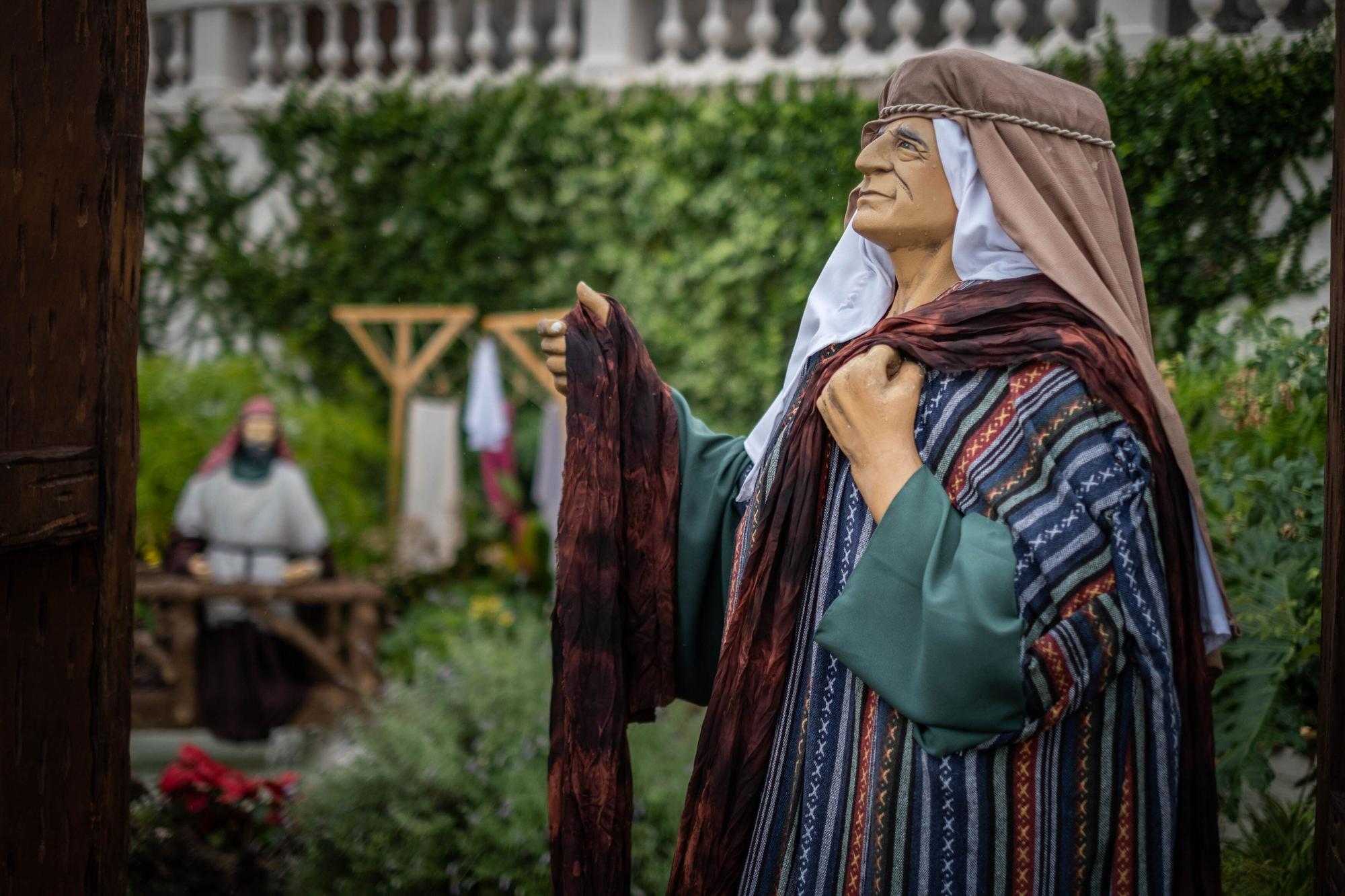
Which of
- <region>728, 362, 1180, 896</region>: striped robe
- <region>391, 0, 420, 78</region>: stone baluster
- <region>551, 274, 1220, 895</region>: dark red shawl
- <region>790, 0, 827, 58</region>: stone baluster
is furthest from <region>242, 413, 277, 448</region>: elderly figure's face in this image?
<region>728, 362, 1180, 896</region>: striped robe

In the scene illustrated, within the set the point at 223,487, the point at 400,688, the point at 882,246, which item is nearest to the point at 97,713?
the point at 882,246

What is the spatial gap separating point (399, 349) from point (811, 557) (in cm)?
634

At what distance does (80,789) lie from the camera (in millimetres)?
1828

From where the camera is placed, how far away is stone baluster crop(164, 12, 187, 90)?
343 inches

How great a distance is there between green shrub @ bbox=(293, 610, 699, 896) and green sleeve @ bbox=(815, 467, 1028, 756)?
168 cm

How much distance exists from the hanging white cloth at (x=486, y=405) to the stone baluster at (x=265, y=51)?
8.95 ft

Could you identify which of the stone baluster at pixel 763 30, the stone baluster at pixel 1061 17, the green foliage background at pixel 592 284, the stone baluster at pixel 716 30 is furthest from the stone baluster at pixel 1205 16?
the stone baluster at pixel 716 30

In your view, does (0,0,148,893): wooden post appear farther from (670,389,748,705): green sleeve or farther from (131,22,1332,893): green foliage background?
(131,22,1332,893): green foliage background

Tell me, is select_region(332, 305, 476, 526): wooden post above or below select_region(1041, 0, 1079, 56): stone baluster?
below

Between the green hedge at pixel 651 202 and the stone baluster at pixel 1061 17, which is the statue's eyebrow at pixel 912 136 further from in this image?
the stone baluster at pixel 1061 17

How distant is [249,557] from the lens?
611 centimetres

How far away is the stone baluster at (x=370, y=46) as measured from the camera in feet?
26.8

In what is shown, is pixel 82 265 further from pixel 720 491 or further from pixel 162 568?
pixel 162 568

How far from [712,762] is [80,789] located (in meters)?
0.98
